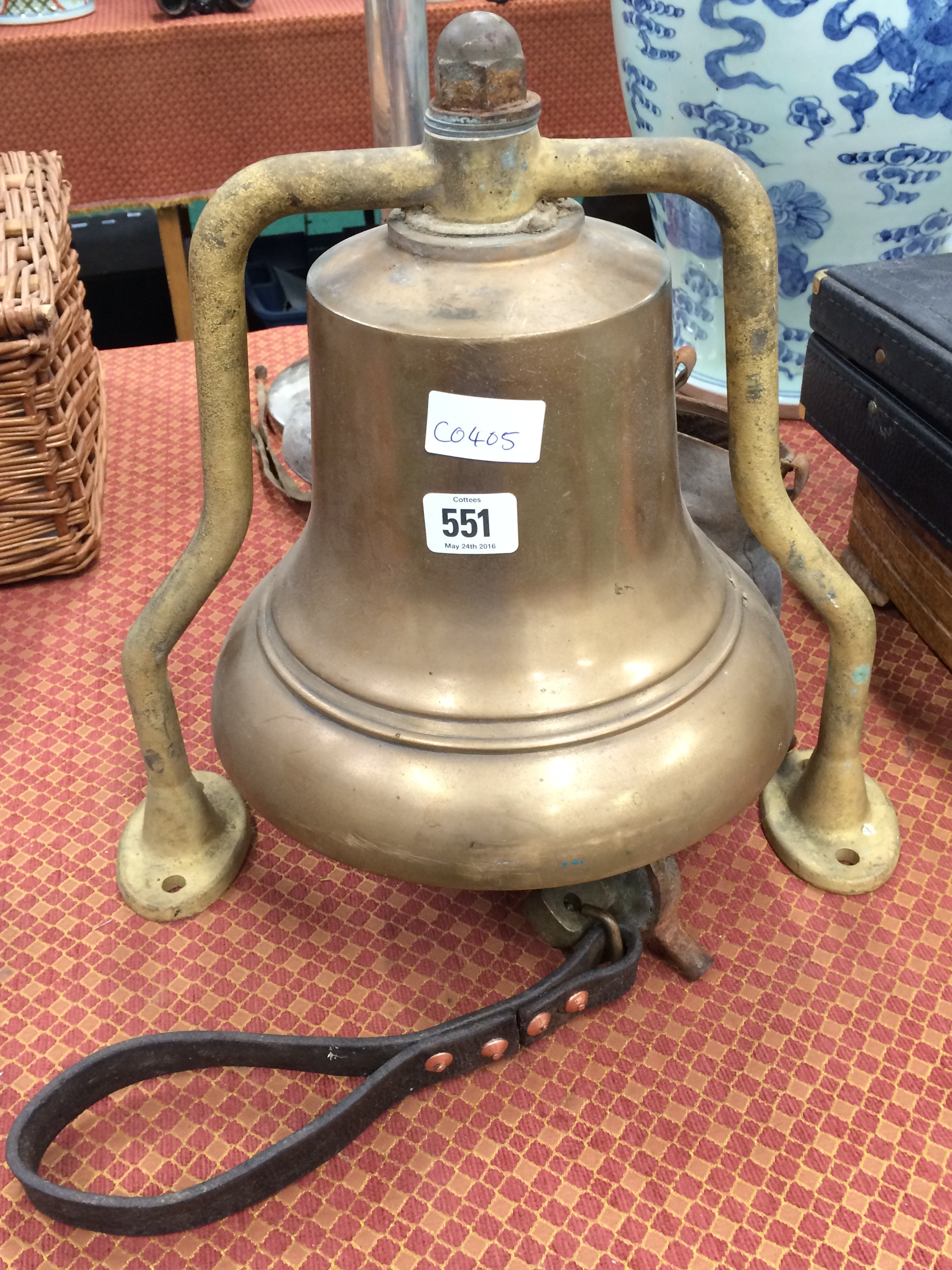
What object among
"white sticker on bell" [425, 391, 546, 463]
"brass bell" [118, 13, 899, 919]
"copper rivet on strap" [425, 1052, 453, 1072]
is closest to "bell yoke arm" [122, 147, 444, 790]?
"brass bell" [118, 13, 899, 919]

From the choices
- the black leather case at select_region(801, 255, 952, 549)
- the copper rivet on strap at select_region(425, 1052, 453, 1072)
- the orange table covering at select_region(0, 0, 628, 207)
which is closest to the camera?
the copper rivet on strap at select_region(425, 1052, 453, 1072)

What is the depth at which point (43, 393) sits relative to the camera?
100cm

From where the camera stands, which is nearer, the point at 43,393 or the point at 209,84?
the point at 43,393

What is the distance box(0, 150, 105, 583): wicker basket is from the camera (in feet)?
3.19

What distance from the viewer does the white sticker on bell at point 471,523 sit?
0.58 m

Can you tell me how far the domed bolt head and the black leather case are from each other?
46 centimetres

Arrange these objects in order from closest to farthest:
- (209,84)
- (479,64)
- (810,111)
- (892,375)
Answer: (479,64)
(892,375)
(810,111)
(209,84)

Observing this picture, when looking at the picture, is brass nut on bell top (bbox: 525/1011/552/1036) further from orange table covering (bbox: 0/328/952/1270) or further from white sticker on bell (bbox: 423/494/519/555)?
white sticker on bell (bbox: 423/494/519/555)

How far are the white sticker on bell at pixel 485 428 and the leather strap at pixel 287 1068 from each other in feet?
1.03

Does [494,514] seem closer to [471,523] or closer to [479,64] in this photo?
[471,523]

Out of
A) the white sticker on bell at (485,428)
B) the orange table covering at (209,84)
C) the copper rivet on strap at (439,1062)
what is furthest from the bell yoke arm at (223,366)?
the orange table covering at (209,84)

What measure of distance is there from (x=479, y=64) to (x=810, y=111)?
68 cm

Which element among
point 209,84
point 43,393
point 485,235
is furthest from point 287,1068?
point 209,84

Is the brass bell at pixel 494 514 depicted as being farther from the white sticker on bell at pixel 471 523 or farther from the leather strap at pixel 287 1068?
the leather strap at pixel 287 1068
